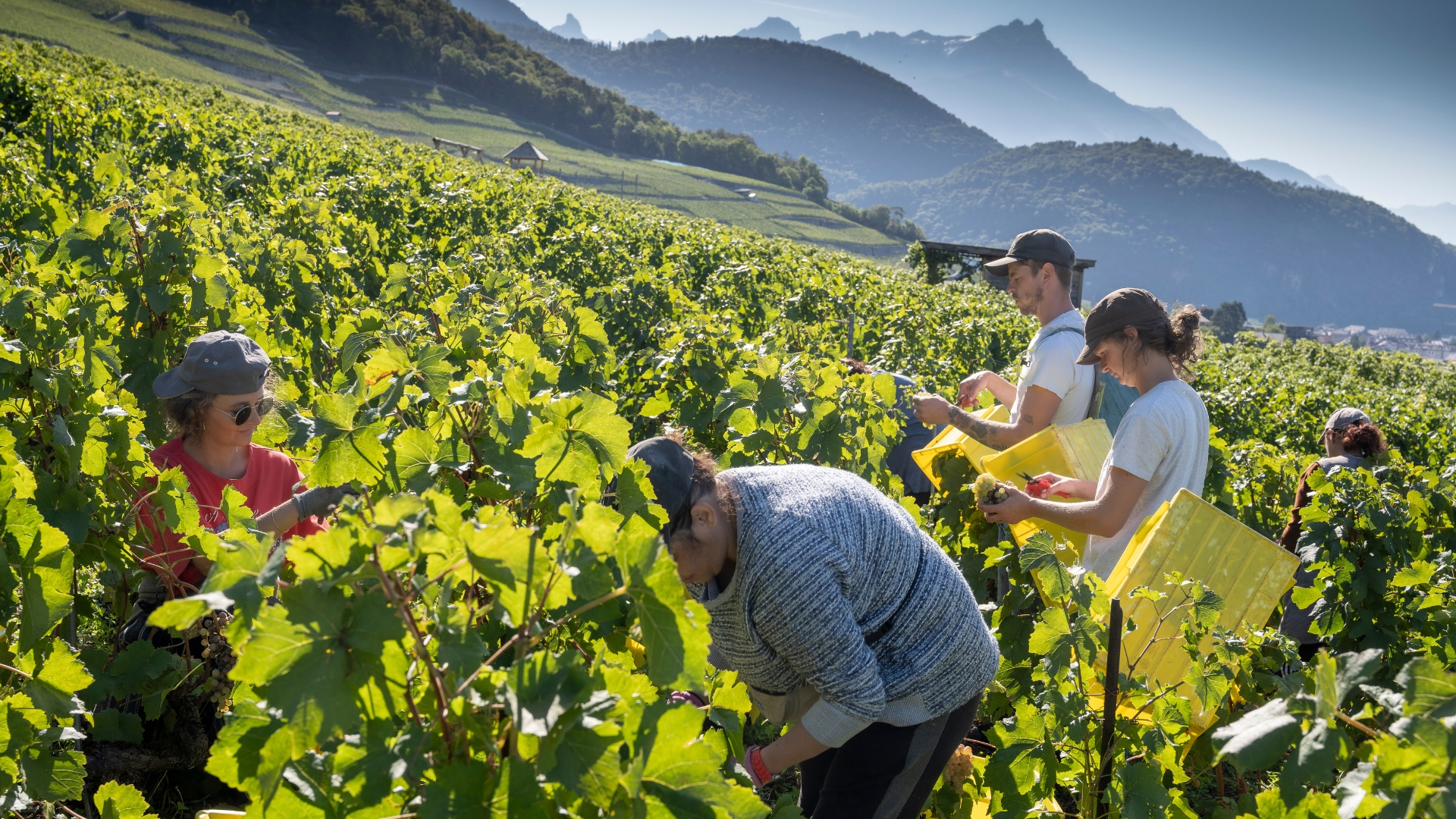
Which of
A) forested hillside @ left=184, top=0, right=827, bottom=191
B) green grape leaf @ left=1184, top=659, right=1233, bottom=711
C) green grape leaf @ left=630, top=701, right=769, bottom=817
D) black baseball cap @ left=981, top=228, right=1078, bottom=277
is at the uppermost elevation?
forested hillside @ left=184, top=0, right=827, bottom=191

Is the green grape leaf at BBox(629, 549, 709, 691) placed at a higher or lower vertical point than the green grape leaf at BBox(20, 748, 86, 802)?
higher

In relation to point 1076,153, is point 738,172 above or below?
below

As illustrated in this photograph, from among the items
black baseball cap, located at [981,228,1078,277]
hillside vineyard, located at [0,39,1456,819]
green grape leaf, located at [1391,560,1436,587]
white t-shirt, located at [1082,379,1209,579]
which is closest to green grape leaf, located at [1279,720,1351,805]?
hillside vineyard, located at [0,39,1456,819]

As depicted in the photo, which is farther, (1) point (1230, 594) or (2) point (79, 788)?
(1) point (1230, 594)

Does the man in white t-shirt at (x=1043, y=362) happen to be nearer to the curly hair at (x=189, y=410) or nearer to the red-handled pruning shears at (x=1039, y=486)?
the red-handled pruning shears at (x=1039, y=486)

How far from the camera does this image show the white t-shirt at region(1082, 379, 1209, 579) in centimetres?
248

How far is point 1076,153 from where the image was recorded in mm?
195000

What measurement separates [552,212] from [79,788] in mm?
9800

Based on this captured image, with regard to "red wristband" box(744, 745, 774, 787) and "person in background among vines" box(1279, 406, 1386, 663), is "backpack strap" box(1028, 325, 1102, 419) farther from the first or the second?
"red wristband" box(744, 745, 774, 787)

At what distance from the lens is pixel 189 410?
8.71ft

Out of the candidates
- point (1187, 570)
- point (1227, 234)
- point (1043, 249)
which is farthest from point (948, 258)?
point (1227, 234)

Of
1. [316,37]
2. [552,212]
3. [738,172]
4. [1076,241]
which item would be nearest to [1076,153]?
[1076,241]

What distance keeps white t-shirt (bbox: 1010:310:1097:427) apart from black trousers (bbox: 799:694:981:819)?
1.51m

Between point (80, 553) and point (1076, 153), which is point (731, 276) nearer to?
point (80, 553)
